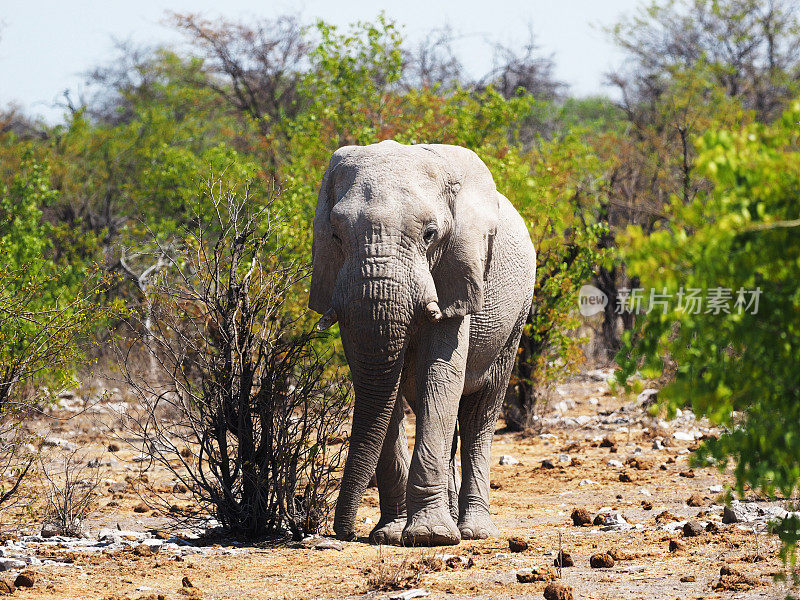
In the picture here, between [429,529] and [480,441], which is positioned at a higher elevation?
[480,441]

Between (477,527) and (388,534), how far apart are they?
73 cm

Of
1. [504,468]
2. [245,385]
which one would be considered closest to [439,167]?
[245,385]

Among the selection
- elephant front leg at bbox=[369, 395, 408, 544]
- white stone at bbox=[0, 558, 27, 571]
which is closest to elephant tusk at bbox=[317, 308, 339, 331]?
elephant front leg at bbox=[369, 395, 408, 544]

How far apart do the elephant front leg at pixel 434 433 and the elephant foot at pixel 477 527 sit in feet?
1.26

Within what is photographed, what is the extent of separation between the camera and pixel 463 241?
279 inches

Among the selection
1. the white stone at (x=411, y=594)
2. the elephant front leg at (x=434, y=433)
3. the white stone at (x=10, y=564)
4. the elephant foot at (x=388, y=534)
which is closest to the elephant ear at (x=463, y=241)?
the elephant front leg at (x=434, y=433)

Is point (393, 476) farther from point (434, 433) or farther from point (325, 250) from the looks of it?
point (325, 250)

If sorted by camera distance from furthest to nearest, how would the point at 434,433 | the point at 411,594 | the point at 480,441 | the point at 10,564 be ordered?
1. the point at 480,441
2. the point at 434,433
3. the point at 10,564
4. the point at 411,594

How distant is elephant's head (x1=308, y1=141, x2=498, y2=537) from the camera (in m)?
6.46

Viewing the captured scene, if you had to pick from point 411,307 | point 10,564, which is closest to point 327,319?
point 411,307

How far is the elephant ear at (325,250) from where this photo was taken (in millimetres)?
6930

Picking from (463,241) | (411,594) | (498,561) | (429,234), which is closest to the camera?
A: (411,594)

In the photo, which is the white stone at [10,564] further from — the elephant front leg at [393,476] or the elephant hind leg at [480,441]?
the elephant hind leg at [480,441]

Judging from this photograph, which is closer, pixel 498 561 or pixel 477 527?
pixel 498 561
